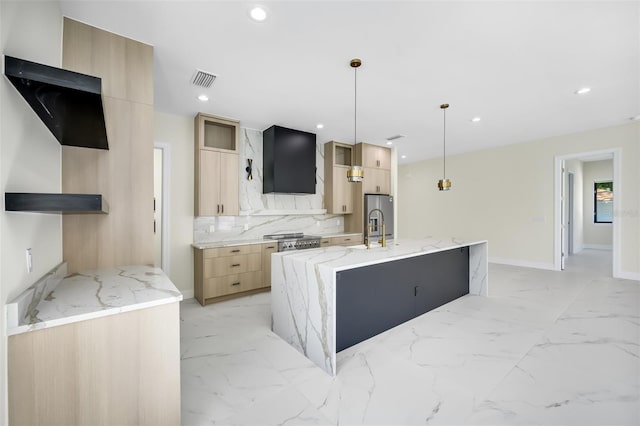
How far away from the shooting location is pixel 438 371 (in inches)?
82.4

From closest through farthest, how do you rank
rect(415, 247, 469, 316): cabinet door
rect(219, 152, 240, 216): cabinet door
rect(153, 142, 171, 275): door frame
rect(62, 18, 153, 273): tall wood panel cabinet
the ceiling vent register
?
1. rect(62, 18, 153, 273): tall wood panel cabinet
2. the ceiling vent register
3. rect(415, 247, 469, 316): cabinet door
4. rect(153, 142, 171, 275): door frame
5. rect(219, 152, 240, 216): cabinet door

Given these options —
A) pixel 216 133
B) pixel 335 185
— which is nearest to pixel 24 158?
pixel 216 133

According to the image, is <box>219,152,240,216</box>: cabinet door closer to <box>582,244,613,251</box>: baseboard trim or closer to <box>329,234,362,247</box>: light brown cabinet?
<box>329,234,362,247</box>: light brown cabinet

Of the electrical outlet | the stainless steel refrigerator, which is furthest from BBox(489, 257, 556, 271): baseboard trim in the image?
the electrical outlet

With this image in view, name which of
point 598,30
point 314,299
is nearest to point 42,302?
point 314,299

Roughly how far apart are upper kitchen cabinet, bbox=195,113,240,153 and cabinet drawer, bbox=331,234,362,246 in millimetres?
2370

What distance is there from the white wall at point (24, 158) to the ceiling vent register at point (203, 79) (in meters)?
1.07

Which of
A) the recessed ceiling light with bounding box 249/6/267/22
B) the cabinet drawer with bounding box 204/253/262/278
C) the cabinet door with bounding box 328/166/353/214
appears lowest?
the cabinet drawer with bounding box 204/253/262/278

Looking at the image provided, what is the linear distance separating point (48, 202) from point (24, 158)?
0.44 m

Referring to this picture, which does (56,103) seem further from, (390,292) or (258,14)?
(390,292)

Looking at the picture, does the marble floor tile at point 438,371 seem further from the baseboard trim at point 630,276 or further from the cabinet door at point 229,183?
the baseboard trim at point 630,276

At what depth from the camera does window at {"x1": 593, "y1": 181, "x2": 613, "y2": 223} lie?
799 centimetres

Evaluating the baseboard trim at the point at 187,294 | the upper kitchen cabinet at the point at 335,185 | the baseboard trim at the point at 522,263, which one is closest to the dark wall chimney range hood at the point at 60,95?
the baseboard trim at the point at 187,294

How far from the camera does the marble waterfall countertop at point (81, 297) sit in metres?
1.15
